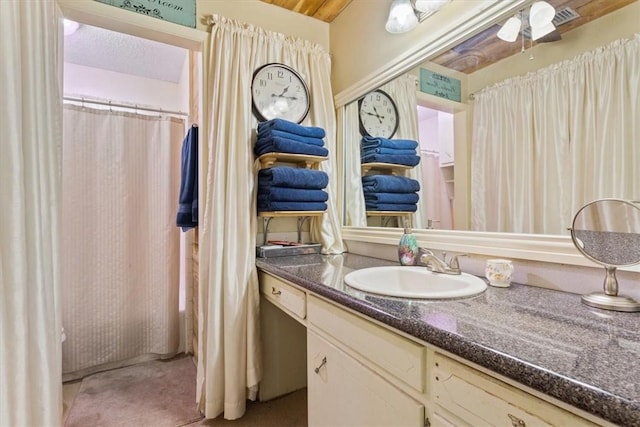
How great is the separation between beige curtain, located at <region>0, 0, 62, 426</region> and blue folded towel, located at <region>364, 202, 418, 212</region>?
1440 millimetres

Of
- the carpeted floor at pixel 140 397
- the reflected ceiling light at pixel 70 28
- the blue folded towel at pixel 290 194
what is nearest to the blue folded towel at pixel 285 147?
the blue folded towel at pixel 290 194

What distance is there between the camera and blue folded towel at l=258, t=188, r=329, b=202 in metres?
1.53

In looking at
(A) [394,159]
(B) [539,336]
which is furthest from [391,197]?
(B) [539,336]

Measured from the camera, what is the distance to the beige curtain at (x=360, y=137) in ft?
4.78

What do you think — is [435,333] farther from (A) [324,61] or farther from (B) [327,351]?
(A) [324,61]

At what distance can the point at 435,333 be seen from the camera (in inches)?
24.5

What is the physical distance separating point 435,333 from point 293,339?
1.32 meters

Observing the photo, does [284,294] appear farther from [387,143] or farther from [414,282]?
[387,143]

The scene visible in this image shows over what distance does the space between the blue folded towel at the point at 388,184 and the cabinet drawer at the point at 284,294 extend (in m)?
0.71

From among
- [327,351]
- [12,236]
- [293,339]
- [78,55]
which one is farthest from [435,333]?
[78,55]

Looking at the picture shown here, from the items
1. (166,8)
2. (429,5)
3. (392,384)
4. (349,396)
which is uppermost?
(166,8)

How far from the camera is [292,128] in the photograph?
1.57 meters

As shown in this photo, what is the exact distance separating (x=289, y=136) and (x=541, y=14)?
1.07 m

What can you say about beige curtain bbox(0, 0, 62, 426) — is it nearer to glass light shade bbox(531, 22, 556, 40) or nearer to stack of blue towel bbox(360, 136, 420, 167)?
stack of blue towel bbox(360, 136, 420, 167)
